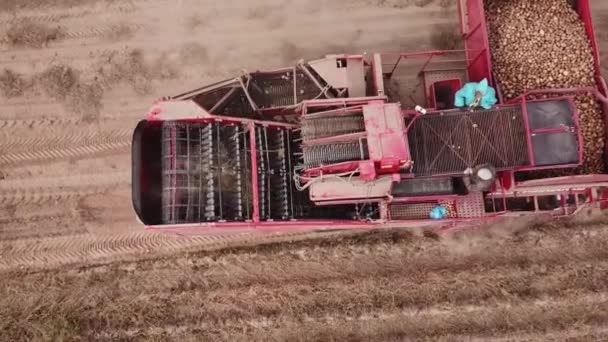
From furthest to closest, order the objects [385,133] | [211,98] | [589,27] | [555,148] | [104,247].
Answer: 1. [104,247]
2. [211,98]
3. [589,27]
4. [555,148]
5. [385,133]

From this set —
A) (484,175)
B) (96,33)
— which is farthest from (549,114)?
(96,33)

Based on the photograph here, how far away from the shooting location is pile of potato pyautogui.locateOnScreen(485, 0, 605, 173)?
10164 mm

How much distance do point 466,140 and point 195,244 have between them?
5.78 m

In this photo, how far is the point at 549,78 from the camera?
1023 cm

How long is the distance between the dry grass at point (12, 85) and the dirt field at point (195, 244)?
0.15 ft

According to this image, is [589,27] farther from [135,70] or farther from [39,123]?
[39,123]

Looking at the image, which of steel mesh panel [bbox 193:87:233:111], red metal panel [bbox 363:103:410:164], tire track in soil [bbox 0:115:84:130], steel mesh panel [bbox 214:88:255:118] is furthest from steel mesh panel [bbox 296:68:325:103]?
tire track in soil [bbox 0:115:84:130]

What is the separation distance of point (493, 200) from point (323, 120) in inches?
138

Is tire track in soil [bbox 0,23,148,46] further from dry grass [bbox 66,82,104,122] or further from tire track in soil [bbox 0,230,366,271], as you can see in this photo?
tire track in soil [bbox 0,230,366,271]

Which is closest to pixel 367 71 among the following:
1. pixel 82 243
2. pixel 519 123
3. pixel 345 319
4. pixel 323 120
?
pixel 323 120

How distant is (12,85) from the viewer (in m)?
12.2

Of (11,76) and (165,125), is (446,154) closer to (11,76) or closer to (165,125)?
(165,125)

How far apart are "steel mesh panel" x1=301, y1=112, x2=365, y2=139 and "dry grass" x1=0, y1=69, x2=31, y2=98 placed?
648cm

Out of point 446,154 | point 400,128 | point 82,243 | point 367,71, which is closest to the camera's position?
point 400,128
